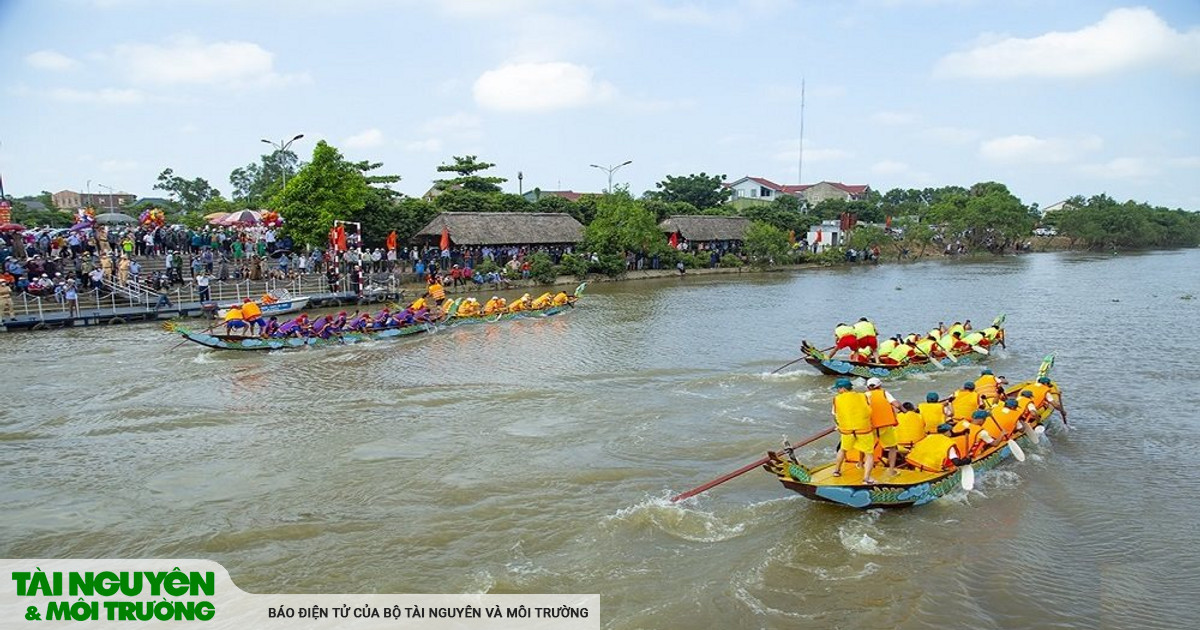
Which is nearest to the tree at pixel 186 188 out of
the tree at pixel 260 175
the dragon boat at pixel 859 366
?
the tree at pixel 260 175

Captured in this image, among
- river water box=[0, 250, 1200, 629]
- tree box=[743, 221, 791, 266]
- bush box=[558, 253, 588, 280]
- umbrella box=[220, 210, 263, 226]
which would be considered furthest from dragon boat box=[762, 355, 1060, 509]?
tree box=[743, 221, 791, 266]

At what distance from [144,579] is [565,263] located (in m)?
30.2

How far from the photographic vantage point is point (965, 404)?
37.7ft

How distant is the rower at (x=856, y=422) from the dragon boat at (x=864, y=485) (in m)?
0.20

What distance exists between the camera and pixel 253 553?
344 inches

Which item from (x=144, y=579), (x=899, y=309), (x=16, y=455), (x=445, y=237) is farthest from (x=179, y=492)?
(x=899, y=309)

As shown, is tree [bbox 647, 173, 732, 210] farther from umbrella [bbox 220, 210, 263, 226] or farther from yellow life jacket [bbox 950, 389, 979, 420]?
yellow life jacket [bbox 950, 389, 979, 420]

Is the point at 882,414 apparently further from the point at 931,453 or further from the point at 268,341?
the point at 268,341

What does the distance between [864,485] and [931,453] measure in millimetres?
1496

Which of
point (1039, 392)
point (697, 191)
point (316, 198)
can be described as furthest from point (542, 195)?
point (1039, 392)

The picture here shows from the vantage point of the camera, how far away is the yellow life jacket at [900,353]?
16766mm

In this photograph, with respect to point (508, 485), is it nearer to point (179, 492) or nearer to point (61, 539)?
point (179, 492)

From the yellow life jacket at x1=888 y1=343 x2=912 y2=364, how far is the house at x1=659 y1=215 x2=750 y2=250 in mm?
28721

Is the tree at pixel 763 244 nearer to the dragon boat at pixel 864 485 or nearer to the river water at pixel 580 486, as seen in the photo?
the river water at pixel 580 486
